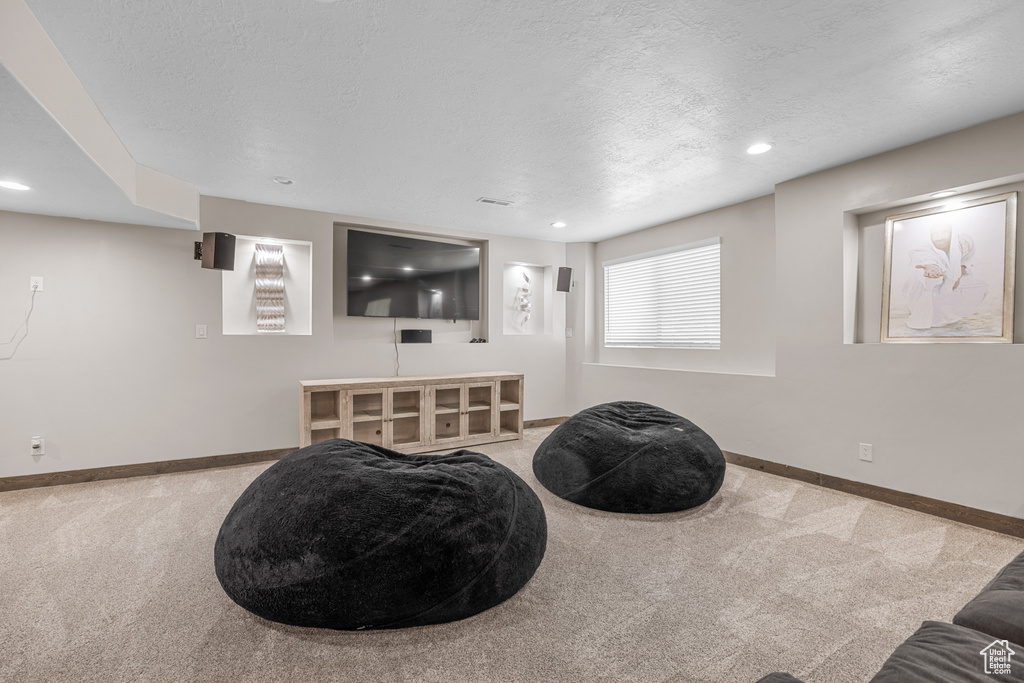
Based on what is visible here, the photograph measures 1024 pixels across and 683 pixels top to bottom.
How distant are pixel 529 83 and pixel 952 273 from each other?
2988mm

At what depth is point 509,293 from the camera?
235 inches

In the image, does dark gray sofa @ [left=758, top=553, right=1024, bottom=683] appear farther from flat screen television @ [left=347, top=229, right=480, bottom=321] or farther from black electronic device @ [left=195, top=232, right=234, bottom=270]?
flat screen television @ [left=347, top=229, right=480, bottom=321]

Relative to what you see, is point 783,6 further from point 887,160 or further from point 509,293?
point 509,293

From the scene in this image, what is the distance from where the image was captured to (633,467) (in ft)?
10.1

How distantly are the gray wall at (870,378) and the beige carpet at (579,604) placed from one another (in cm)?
41

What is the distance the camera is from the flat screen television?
15.9 ft

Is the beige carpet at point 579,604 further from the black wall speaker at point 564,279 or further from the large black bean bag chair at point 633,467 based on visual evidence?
the black wall speaker at point 564,279

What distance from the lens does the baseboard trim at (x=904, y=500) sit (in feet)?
9.04

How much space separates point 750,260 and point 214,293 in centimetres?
486

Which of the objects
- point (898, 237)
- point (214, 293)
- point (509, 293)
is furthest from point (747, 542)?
point (214, 293)

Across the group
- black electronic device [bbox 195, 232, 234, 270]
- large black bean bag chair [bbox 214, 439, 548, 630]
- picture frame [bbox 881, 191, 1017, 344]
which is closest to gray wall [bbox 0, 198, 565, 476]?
black electronic device [bbox 195, 232, 234, 270]

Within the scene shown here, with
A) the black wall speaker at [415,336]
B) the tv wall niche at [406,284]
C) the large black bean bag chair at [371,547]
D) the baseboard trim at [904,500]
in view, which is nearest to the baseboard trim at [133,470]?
→ the tv wall niche at [406,284]

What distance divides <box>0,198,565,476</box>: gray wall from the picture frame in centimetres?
450

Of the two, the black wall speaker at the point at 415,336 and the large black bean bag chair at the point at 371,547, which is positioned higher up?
the black wall speaker at the point at 415,336
